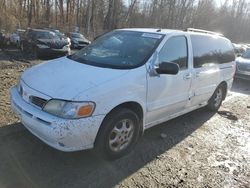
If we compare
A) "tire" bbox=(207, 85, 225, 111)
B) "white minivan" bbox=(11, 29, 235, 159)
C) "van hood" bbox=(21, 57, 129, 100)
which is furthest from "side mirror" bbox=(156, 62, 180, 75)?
"tire" bbox=(207, 85, 225, 111)

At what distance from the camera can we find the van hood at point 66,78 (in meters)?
3.52

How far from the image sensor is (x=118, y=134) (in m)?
3.97

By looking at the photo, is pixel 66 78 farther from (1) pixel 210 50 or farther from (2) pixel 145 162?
(1) pixel 210 50

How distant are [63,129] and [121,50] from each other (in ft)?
5.69

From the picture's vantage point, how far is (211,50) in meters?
5.89

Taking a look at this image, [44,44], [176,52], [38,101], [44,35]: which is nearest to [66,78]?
[38,101]

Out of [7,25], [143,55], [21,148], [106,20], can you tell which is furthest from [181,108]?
[106,20]

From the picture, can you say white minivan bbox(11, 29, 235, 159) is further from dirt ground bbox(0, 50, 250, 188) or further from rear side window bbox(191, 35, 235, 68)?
dirt ground bbox(0, 50, 250, 188)

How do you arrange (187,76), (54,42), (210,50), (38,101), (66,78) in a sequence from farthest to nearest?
(54,42) < (210,50) < (187,76) < (66,78) < (38,101)

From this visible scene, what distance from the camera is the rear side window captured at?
17.4 feet

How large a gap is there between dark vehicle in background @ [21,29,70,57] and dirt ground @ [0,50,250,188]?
9.14 metres

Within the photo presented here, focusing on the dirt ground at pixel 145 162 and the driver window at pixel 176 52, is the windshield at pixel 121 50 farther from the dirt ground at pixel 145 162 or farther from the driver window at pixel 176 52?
the dirt ground at pixel 145 162

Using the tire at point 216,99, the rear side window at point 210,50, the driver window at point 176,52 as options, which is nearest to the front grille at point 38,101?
the driver window at point 176,52

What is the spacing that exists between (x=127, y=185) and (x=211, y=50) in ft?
11.5
